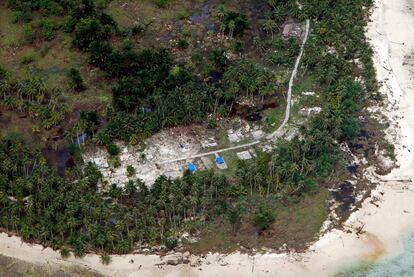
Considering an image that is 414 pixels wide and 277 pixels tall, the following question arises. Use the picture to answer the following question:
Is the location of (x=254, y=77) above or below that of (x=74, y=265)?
above

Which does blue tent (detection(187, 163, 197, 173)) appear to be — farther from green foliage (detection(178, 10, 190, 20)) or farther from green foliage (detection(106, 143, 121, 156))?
green foliage (detection(178, 10, 190, 20))

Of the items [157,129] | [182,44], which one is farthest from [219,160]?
[182,44]

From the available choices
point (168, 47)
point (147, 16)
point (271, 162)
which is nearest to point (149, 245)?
point (271, 162)

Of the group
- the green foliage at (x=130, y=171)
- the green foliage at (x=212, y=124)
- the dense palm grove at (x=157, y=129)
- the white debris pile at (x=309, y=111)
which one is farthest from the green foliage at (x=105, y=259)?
the white debris pile at (x=309, y=111)

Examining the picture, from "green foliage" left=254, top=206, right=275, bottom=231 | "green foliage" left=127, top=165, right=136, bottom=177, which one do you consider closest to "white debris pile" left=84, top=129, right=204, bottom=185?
"green foliage" left=127, top=165, right=136, bottom=177

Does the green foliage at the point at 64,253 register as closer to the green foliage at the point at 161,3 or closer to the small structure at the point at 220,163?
the small structure at the point at 220,163

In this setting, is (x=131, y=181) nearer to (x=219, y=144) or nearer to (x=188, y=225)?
(x=188, y=225)

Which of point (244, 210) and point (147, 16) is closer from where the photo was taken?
point (244, 210)
